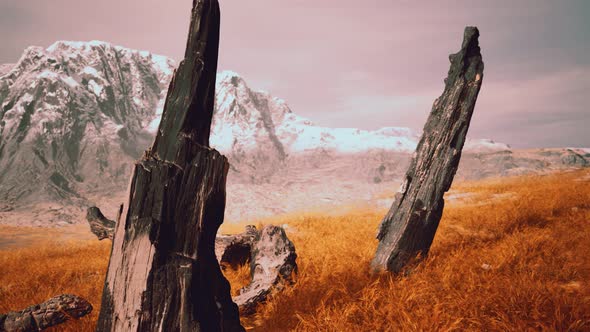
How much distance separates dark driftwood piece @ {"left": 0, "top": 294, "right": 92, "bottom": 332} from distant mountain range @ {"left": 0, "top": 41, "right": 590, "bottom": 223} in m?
55.8

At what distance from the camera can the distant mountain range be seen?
85.2 meters

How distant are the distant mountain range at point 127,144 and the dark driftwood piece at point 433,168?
5496cm

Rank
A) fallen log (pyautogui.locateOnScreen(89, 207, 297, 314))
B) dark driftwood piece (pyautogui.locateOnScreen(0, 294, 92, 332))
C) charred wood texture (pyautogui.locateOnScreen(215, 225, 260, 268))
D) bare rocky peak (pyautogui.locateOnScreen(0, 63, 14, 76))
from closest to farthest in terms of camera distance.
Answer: dark driftwood piece (pyautogui.locateOnScreen(0, 294, 92, 332)), fallen log (pyautogui.locateOnScreen(89, 207, 297, 314)), charred wood texture (pyautogui.locateOnScreen(215, 225, 260, 268)), bare rocky peak (pyautogui.locateOnScreen(0, 63, 14, 76))

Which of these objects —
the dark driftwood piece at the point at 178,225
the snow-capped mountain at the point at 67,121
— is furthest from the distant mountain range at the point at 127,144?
the dark driftwood piece at the point at 178,225

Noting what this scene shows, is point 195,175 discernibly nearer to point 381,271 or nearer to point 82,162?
point 381,271

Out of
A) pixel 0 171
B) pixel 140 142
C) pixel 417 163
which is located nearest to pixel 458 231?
pixel 417 163

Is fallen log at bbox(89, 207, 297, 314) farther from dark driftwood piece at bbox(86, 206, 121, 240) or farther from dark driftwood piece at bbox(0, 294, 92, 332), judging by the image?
A: dark driftwood piece at bbox(86, 206, 121, 240)

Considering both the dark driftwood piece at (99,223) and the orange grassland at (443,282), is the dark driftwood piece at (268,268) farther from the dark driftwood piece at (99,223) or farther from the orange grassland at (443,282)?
the dark driftwood piece at (99,223)

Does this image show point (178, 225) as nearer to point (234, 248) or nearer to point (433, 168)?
point (234, 248)

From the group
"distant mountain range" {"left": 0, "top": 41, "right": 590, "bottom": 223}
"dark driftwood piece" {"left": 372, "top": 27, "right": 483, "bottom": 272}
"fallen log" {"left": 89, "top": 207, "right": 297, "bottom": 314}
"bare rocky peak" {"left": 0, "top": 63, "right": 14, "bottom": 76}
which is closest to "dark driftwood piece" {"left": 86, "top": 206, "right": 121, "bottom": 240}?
"fallen log" {"left": 89, "top": 207, "right": 297, "bottom": 314}

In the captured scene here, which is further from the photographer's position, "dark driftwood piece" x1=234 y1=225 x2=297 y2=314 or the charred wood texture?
the charred wood texture

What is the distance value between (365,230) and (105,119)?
12766cm

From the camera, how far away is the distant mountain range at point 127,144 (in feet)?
279

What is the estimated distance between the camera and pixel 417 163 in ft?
19.5
